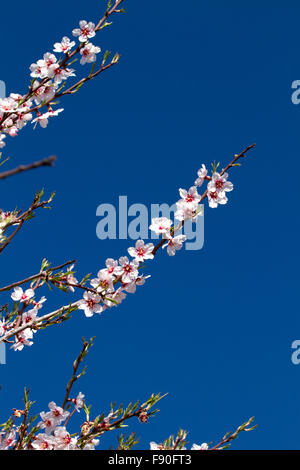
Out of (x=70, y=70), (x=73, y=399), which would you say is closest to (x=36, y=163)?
(x=73, y=399)

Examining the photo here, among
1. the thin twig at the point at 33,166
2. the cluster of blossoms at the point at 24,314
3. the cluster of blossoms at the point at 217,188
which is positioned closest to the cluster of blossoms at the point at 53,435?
the cluster of blossoms at the point at 24,314

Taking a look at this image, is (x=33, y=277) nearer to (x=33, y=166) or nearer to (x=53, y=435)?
(x=53, y=435)

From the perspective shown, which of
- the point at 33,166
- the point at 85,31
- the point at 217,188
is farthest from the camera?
the point at 85,31

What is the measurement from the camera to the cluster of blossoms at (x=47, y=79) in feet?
16.2

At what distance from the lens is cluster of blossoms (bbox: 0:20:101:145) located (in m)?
4.93

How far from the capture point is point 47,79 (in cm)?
493

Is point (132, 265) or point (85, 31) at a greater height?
point (85, 31)

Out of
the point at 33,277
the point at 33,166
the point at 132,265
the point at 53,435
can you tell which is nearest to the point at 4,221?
the point at 33,277

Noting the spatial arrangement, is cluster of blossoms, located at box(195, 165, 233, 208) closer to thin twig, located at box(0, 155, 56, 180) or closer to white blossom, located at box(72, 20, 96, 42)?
white blossom, located at box(72, 20, 96, 42)

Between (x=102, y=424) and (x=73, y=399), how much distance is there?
359 millimetres

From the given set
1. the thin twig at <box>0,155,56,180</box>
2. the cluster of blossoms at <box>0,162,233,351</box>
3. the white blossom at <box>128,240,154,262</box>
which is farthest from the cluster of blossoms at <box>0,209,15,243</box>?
the thin twig at <box>0,155,56,180</box>

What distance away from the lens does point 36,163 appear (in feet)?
4.18

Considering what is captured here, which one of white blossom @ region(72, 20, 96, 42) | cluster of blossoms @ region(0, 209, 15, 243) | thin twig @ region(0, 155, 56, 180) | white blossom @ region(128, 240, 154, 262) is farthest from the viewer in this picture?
white blossom @ region(72, 20, 96, 42)
